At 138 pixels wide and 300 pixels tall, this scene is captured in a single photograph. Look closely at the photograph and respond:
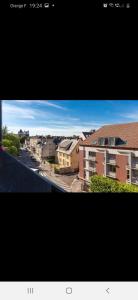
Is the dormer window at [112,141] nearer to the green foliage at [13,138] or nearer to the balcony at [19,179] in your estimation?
the balcony at [19,179]

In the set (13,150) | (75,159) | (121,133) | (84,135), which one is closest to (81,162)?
(75,159)

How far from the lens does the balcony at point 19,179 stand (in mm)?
1220

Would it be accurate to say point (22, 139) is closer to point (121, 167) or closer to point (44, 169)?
point (44, 169)

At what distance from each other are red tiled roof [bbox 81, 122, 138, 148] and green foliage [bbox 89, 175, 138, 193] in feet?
0.69

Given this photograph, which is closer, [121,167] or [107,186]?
[107,186]

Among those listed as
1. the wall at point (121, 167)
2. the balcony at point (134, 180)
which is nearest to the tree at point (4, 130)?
the wall at point (121, 167)

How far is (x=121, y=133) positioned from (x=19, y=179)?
0.62m

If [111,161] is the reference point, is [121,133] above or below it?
above

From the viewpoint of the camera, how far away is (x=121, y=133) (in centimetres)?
133
